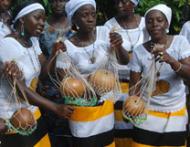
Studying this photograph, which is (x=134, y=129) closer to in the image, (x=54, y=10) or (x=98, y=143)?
(x=98, y=143)

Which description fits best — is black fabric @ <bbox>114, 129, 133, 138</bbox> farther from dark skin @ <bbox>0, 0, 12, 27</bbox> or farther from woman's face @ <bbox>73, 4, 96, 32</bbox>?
dark skin @ <bbox>0, 0, 12, 27</bbox>

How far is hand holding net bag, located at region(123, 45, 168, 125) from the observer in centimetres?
498

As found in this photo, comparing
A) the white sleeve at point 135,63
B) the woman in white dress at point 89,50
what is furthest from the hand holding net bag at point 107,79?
the white sleeve at point 135,63

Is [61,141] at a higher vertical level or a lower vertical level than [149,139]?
lower

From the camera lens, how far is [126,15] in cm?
606

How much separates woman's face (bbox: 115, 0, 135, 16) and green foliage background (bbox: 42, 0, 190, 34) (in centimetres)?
153

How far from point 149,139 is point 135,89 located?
49cm

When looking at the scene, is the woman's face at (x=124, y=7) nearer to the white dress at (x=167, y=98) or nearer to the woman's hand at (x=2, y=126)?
the white dress at (x=167, y=98)

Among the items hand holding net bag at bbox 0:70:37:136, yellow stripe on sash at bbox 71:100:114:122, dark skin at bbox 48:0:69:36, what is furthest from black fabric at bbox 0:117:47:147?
dark skin at bbox 48:0:69:36

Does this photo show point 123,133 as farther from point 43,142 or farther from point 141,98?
point 43,142

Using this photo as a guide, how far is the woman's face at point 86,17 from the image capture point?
5.23 m

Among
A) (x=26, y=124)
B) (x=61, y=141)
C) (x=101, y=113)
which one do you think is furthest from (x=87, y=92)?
(x=61, y=141)

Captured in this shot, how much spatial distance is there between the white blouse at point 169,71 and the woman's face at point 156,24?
162 millimetres

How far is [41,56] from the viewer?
5.28 metres
